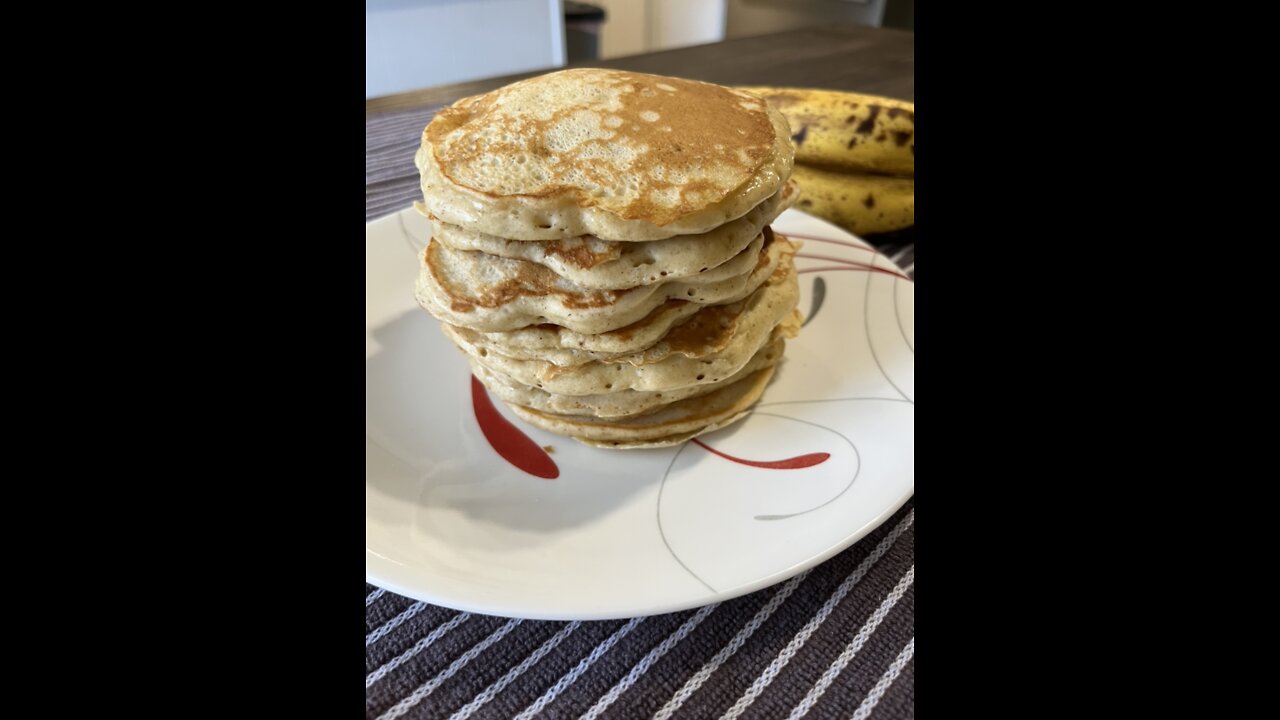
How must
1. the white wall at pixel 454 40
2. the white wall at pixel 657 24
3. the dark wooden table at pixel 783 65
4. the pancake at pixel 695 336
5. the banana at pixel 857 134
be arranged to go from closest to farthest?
the pancake at pixel 695 336, the banana at pixel 857 134, the dark wooden table at pixel 783 65, the white wall at pixel 454 40, the white wall at pixel 657 24

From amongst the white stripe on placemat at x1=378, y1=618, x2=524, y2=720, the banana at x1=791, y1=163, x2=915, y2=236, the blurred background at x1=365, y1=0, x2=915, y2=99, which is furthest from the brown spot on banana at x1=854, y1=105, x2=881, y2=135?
the blurred background at x1=365, y1=0, x2=915, y2=99

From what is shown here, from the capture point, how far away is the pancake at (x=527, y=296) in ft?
3.50

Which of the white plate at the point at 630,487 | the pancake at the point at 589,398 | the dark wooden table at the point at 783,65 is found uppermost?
the dark wooden table at the point at 783,65

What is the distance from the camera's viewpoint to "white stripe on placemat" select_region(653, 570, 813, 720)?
864mm

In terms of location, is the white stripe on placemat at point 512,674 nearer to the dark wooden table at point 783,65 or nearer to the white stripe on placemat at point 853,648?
the white stripe on placemat at point 853,648

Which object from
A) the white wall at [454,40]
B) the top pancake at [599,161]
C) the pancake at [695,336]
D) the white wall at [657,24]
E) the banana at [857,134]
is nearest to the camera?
the top pancake at [599,161]

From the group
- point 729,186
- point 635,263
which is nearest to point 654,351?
point 635,263

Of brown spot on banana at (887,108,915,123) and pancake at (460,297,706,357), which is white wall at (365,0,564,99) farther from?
pancake at (460,297,706,357)

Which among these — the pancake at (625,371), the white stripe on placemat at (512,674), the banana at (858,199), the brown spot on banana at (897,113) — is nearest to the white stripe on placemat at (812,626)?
the white stripe on placemat at (512,674)

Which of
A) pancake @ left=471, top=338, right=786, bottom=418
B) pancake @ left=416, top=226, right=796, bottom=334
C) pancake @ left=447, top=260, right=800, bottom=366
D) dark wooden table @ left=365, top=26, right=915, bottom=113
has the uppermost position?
dark wooden table @ left=365, top=26, right=915, bottom=113

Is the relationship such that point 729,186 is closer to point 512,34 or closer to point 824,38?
point 824,38

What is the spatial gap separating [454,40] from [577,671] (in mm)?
4572

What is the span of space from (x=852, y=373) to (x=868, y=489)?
1.09ft

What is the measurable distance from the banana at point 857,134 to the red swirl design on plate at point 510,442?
1.05m
